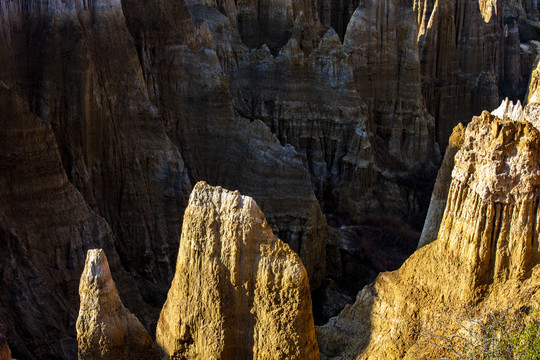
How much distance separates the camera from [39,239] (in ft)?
55.8

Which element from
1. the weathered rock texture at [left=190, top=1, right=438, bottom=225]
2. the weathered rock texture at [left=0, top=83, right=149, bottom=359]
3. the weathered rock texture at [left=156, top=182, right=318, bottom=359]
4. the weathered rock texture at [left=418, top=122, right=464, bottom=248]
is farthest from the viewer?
the weathered rock texture at [left=190, top=1, right=438, bottom=225]

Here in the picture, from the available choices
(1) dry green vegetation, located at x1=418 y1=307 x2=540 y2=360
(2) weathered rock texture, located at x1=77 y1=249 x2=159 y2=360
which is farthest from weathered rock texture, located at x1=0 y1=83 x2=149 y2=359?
(1) dry green vegetation, located at x1=418 y1=307 x2=540 y2=360

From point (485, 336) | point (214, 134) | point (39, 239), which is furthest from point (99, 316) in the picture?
point (214, 134)

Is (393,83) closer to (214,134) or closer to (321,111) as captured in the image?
(321,111)

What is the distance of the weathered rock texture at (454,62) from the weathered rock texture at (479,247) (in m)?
28.7

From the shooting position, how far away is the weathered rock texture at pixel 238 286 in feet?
38.9

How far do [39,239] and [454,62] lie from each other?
104 feet

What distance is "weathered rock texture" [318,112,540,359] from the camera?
11148 millimetres

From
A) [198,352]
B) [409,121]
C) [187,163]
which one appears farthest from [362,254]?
[198,352]

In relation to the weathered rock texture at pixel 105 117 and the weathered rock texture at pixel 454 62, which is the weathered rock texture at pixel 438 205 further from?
the weathered rock texture at pixel 454 62

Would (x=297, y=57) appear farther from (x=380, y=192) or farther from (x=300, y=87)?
(x=380, y=192)

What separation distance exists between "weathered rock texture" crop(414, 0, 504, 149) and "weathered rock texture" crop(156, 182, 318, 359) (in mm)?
29632

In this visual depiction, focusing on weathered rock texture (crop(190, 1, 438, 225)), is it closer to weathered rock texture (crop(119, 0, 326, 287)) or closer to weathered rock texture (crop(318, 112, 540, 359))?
weathered rock texture (crop(119, 0, 326, 287))

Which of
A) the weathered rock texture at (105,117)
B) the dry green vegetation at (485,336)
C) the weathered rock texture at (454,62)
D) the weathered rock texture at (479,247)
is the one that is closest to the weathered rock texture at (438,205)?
the weathered rock texture at (479,247)
